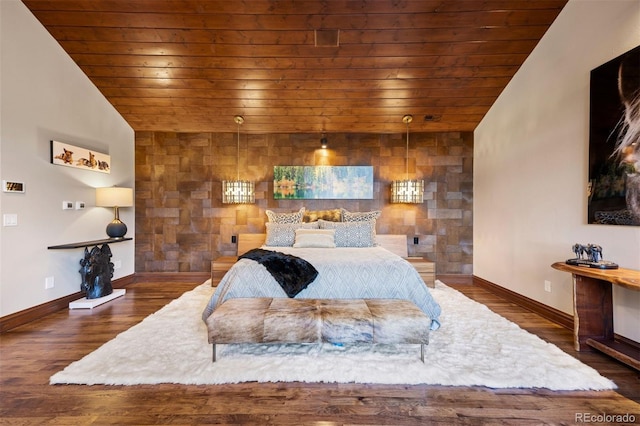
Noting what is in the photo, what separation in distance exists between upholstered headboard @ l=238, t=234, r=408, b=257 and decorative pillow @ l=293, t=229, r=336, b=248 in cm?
100

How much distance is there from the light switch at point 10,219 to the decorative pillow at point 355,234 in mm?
3533

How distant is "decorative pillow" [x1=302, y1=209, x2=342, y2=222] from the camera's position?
4.60 m

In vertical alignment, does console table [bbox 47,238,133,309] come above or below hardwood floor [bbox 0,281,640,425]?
above

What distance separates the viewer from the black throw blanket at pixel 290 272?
2555 mm

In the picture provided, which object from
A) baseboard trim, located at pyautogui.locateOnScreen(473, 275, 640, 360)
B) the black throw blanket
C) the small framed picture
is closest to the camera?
baseboard trim, located at pyautogui.locateOnScreen(473, 275, 640, 360)

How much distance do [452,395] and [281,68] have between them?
12.2 feet

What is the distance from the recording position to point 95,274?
142 inches

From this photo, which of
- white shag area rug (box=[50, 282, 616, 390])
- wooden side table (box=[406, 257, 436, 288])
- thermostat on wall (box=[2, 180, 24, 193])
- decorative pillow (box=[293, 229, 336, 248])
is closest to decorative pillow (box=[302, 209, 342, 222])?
decorative pillow (box=[293, 229, 336, 248])

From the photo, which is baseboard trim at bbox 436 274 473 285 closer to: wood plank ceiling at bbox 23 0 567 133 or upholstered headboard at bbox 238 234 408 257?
upholstered headboard at bbox 238 234 408 257

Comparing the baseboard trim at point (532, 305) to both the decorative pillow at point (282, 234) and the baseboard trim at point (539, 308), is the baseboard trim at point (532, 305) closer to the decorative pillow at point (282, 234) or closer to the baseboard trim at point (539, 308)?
the baseboard trim at point (539, 308)

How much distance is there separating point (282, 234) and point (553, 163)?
3.37m

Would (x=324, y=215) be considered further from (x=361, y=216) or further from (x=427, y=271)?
(x=427, y=271)

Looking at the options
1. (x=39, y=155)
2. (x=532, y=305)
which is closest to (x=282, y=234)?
(x=39, y=155)

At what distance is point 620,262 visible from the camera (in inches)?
92.2
